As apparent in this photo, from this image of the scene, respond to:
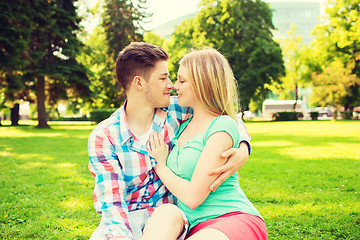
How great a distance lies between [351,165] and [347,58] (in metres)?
33.3

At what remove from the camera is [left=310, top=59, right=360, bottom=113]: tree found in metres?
34.8

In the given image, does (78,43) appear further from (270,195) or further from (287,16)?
(287,16)

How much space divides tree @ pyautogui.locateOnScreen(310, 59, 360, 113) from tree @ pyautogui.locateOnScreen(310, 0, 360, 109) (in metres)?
0.56

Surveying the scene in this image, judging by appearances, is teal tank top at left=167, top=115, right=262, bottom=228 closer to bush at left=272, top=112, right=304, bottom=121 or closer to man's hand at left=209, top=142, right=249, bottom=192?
man's hand at left=209, top=142, right=249, bottom=192

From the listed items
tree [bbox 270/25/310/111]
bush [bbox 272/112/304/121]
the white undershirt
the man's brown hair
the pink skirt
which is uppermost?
tree [bbox 270/25/310/111]

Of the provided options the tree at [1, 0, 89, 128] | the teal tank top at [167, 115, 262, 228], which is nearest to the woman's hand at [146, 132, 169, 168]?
the teal tank top at [167, 115, 262, 228]

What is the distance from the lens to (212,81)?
2346 mm

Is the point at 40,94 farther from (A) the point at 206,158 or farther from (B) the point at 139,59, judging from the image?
(A) the point at 206,158

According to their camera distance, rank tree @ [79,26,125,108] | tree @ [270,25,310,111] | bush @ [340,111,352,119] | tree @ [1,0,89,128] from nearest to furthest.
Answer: tree @ [1,0,89,128] < tree @ [79,26,125,108] < bush @ [340,111,352,119] < tree @ [270,25,310,111]

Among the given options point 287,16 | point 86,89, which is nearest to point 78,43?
point 86,89

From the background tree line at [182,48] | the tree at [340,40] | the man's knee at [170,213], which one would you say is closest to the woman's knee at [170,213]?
the man's knee at [170,213]

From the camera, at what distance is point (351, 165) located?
8680 millimetres

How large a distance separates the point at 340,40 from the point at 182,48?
17659 mm

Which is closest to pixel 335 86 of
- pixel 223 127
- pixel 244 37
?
pixel 244 37
